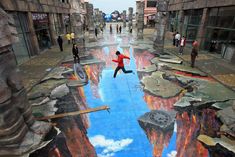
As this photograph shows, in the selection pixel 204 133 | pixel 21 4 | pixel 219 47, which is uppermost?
pixel 21 4

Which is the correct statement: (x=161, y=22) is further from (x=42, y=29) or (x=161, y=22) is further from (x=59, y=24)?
(x=59, y=24)

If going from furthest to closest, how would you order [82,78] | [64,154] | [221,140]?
[82,78]
[221,140]
[64,154]

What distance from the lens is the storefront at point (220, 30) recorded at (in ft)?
41.1

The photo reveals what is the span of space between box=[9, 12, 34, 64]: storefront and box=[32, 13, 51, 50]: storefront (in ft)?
5.74

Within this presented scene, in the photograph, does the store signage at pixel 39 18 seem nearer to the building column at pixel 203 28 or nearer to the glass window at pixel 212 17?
the building column at pixel 203 28

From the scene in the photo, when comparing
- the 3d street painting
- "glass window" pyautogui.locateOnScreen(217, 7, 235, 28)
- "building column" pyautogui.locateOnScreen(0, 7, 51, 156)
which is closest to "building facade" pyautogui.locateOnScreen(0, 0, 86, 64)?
the 3d street painting

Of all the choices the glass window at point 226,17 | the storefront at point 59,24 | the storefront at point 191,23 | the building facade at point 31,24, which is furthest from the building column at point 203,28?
the storefront at point 59,24

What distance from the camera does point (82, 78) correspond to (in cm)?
977

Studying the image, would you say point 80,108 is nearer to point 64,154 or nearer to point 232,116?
point 64,154

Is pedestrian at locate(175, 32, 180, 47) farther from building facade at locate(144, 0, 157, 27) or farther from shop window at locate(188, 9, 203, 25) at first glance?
building facade at locate(144, 0, 157, 27)

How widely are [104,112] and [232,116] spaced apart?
15.7 ft

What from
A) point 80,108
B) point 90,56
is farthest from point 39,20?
point 80,108

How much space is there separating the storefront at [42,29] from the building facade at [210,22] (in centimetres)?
1625

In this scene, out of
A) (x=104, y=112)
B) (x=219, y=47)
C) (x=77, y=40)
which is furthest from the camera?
(x=77, y=40)
